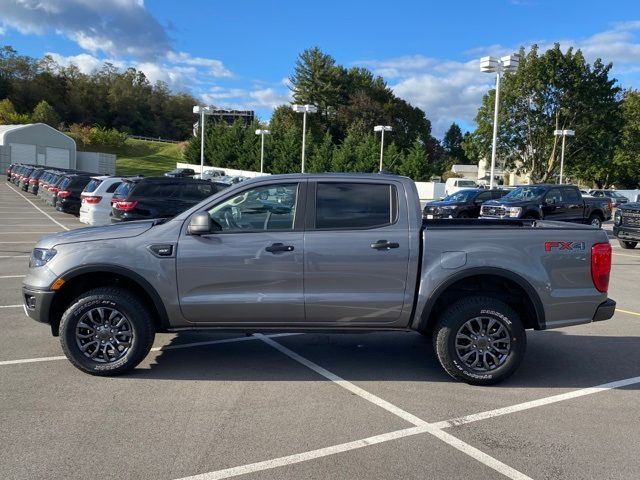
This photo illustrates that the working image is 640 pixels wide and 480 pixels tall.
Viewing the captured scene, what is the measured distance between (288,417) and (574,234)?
3.10 meters

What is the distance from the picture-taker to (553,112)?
168 ft

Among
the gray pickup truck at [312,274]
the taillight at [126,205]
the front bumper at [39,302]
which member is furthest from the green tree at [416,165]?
the front bumper at [39,302]

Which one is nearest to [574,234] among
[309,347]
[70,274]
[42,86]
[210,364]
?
[309,347]

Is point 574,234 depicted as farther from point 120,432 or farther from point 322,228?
point 120,432

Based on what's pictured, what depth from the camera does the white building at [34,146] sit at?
223 ft

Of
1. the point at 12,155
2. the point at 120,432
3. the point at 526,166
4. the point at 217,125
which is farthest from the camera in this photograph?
the point at 217,125

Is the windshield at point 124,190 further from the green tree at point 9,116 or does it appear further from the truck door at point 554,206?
the green tree at point 9,116

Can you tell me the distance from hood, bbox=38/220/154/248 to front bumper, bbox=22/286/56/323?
1.44ft

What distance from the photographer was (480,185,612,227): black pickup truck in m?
19.8

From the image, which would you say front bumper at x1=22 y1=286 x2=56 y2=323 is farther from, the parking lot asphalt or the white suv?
the white suv

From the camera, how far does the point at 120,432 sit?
13.9 feet

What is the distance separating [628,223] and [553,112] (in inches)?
1490

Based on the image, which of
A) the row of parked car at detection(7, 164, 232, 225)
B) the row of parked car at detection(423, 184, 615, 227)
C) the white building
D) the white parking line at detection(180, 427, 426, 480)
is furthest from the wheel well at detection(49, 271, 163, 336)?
the white building

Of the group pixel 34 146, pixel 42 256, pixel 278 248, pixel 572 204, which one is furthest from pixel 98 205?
pixel 34 146
